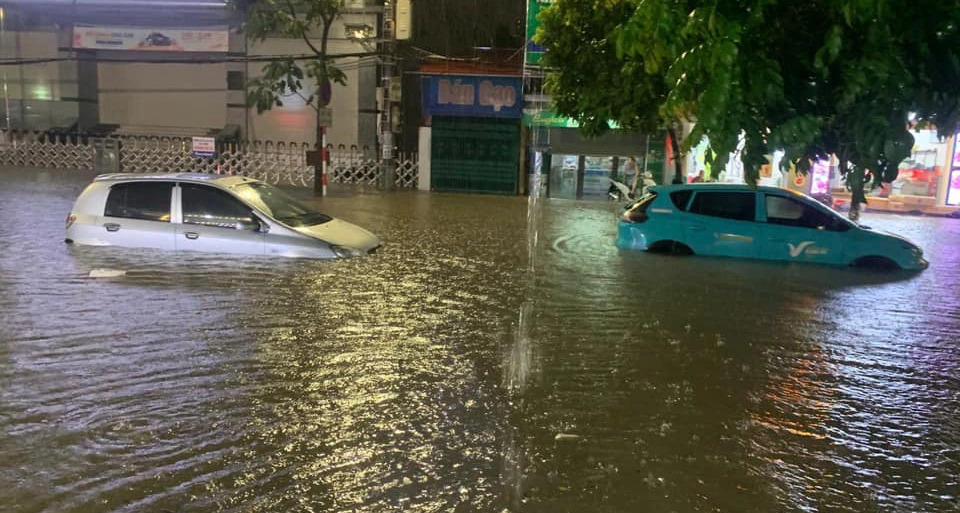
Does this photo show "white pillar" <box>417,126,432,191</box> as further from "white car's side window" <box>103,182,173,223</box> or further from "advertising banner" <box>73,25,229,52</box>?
"white car's side window" <box>103,182,173,223</box>

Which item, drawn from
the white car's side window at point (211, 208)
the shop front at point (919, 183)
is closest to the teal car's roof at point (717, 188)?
the white car's side window at point (211, 208)

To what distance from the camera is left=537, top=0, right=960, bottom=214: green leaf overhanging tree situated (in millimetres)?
2965

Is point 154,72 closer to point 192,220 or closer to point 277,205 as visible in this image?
point 277,205

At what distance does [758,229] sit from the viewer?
37.5ft

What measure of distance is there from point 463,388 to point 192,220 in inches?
231

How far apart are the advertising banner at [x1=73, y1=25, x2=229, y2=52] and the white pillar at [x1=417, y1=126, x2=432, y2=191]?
→ 28.4ft

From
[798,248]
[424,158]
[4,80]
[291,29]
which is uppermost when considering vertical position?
[291,29]

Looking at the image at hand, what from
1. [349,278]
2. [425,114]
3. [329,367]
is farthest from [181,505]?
[425,114]

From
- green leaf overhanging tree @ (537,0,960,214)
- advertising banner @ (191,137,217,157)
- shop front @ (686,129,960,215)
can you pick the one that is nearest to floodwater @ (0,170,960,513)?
green leaf overhanging tree @ (537,0,960,214)

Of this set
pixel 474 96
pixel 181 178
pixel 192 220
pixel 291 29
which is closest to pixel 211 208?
pixel 192 220

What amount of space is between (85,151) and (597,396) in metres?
26.1

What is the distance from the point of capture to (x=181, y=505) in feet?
12.3

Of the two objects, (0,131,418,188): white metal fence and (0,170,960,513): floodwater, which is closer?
(0,170,960,513): floodwater

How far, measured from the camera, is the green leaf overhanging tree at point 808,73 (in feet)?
9.73
